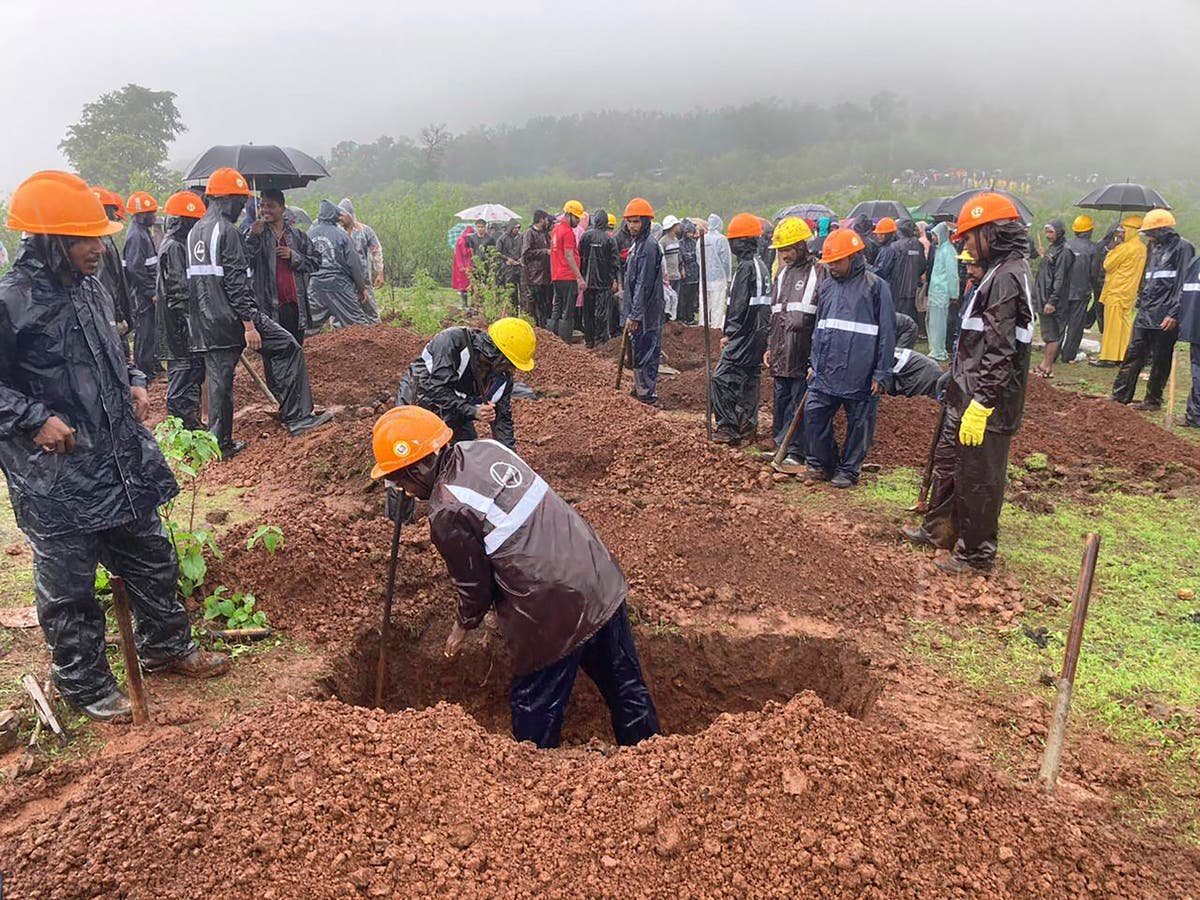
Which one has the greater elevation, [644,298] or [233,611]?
[644,298]

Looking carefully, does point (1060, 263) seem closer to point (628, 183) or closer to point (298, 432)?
point (298, 432)

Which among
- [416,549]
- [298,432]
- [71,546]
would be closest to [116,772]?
[71,546]

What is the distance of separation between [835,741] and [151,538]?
2946mm

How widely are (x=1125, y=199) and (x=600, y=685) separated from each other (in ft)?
34.7

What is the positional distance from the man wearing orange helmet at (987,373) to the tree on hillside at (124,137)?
1137 inches

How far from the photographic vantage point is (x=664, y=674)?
4.59 metres

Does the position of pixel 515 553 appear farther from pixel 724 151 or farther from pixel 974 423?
pixel 724 151

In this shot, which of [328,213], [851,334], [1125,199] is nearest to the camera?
[851,334]

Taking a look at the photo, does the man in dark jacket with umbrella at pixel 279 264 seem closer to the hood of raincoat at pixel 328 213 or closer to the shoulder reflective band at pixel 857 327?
the hood of raincoat at pixel 328 213

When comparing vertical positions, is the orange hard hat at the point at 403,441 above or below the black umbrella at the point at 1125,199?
below

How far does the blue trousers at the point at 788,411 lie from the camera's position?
703cm

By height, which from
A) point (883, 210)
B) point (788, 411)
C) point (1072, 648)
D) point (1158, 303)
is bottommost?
point (788, 411)

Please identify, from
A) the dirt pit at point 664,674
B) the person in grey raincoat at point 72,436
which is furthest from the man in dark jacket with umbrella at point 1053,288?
the person in grey raincoat at point 72,436

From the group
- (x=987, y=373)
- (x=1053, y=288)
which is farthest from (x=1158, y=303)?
(x=987, y=373)
